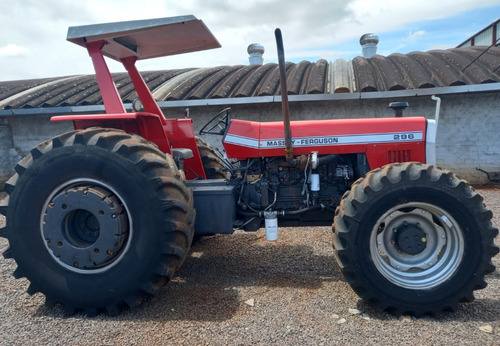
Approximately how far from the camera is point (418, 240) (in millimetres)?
2818

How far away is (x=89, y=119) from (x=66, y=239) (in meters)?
1.06

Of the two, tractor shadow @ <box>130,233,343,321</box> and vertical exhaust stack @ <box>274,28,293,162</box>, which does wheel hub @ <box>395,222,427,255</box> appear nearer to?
tractor shadow @ <box>130,233,343,321</box>

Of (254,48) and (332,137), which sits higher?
(254,48)

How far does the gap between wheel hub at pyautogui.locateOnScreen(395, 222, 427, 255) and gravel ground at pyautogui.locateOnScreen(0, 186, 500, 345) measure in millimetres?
495

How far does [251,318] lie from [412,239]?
1.36 meters

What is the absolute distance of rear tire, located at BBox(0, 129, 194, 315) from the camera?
274 centimetres

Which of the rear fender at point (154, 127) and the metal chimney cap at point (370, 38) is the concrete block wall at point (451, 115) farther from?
the metal chimney cap at point (370, 38)

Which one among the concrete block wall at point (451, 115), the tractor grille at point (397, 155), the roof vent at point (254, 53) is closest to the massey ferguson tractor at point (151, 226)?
the tractor grille at point (397, 155)

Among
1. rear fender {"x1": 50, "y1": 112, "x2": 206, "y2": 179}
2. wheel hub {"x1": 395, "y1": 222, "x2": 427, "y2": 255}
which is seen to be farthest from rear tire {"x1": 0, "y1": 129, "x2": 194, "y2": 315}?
wheel hub {"x1": 395, "y1": 222, "x2": 427, "y2": 255}

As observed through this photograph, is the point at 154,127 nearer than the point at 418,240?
No

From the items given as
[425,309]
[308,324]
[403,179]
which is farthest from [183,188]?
[425,309]

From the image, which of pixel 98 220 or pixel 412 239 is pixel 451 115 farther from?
pixel 98 220

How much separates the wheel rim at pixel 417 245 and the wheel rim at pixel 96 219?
1913 mm

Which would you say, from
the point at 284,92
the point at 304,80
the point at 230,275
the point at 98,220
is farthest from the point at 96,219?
the point at 304,80
